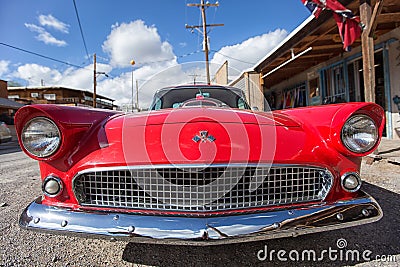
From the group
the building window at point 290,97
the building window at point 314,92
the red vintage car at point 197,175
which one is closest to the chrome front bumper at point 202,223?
the red vintage car at point 197,175

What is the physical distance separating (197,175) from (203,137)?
0.20 metres

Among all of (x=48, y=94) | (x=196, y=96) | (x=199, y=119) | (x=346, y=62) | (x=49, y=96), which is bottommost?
(x=199, y=119)

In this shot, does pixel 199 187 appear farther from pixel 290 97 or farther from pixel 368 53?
pixel 290 97

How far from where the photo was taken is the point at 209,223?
48.1 inches

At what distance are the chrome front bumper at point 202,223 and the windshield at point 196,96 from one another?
167 cm

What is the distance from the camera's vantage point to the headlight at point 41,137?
1.41m

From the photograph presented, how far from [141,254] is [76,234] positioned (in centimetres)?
48

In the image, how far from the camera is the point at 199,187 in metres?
1.35

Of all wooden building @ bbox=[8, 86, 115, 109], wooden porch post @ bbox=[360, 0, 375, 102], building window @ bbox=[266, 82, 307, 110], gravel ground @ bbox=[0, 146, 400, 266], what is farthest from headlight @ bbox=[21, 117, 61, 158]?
wooden building @ bbox=[8, 86, 115, 109]

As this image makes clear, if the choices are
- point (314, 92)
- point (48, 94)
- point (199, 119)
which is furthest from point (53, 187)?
point (48, 94)

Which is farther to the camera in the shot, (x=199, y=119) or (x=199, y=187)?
(x=199, y=119)

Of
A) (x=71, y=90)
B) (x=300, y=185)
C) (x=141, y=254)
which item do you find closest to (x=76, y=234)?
(x=141, y=254)

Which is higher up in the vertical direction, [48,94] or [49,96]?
[48,94]

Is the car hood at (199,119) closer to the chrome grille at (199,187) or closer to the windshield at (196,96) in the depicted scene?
the chrome grille at (199,187)
